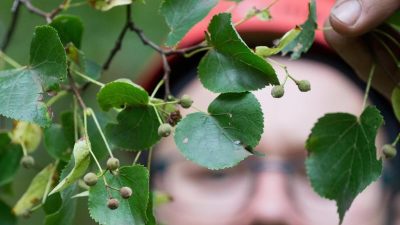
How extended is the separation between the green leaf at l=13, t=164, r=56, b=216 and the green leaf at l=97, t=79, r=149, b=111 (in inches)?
4.6

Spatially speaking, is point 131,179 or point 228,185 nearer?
point 131,179

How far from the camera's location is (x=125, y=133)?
22.4 inches

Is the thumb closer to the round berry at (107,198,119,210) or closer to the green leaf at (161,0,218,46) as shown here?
the green leaf at (161,0,218,46)

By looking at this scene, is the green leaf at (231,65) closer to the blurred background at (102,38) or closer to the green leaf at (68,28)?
the green leaf at (68,28)

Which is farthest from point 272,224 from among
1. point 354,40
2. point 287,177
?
point 354,40

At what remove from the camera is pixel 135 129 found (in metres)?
0.57

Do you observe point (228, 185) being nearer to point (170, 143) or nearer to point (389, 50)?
point (170, 143)

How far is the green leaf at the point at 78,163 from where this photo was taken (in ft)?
1.65

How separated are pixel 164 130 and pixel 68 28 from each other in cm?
16

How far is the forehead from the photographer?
1.49 m

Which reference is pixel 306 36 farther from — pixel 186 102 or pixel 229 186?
pixel 229 186

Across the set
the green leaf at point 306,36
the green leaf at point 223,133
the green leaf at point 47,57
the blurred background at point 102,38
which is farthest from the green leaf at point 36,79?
the blurred background at point 102,38

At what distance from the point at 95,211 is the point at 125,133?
8 cm

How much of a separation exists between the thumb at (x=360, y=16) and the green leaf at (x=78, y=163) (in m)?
0.27
